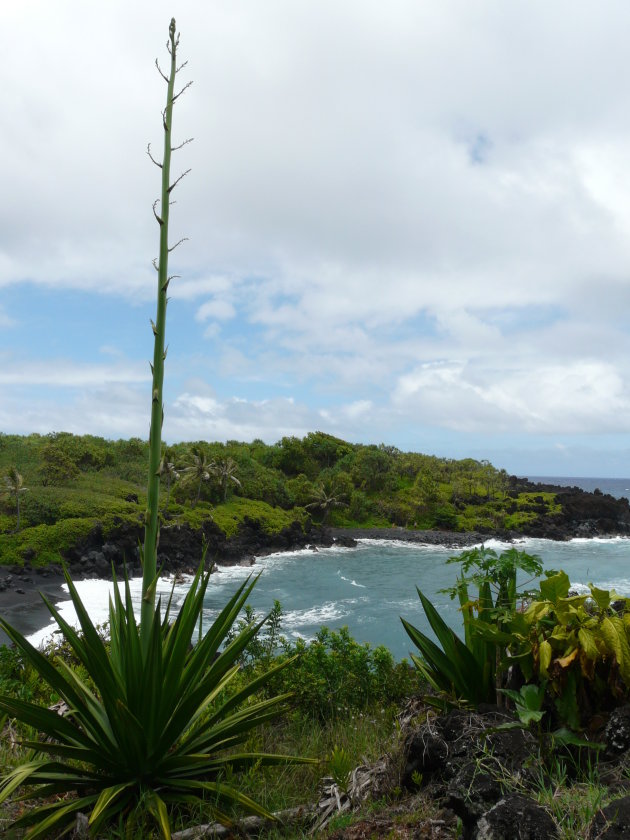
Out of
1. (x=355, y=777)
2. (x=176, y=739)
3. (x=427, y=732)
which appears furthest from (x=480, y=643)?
(x=176, y=739)

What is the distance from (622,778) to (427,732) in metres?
0.91

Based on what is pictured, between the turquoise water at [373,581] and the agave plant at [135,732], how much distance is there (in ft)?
63.0

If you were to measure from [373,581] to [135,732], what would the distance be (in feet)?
119

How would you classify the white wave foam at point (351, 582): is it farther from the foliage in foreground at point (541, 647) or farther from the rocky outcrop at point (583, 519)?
the foliage in foreground at point (541, 647)

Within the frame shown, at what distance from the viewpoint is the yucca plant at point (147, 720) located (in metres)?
3.10

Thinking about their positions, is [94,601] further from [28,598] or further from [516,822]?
[516,822]

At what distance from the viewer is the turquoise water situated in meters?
27.8

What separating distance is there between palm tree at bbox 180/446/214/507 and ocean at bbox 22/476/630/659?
986cm

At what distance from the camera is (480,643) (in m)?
3.76

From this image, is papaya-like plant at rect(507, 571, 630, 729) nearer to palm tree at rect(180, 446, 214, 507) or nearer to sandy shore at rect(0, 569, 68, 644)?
sandy shore at rect(0, 569, 68, 644)

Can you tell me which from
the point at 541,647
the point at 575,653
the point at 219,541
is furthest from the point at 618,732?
the point at 219,541

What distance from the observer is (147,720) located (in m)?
3.26

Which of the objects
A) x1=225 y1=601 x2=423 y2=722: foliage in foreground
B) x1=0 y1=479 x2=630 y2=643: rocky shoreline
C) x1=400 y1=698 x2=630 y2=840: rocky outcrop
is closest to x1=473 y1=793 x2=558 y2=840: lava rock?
x1=400 y1=698 x2=630 y2=840: rocky outcrop

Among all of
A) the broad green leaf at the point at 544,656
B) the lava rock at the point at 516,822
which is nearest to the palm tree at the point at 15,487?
the broad green leaf at the point at 544,656
